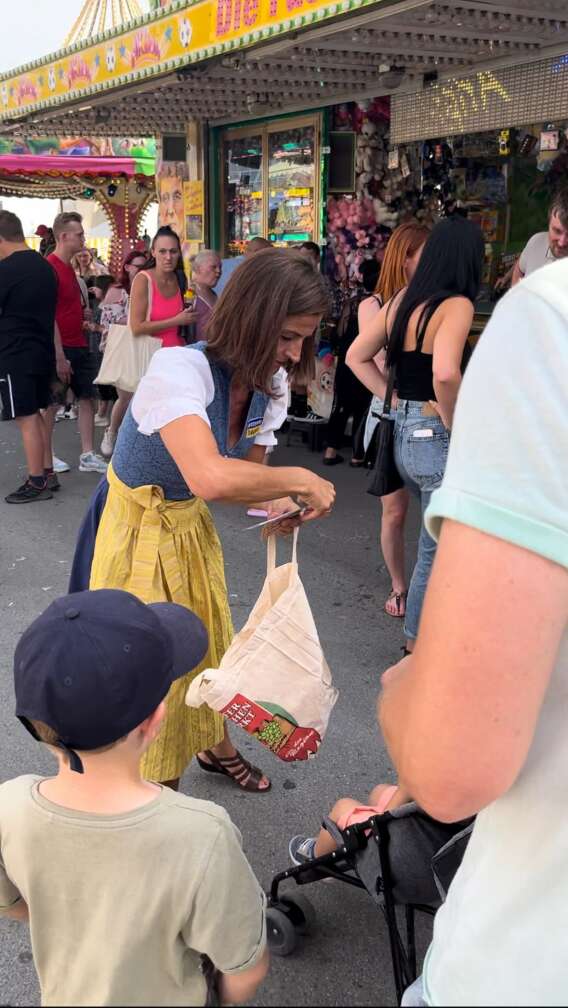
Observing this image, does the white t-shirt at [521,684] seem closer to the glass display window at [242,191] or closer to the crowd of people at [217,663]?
the crowd of people at [217,663]

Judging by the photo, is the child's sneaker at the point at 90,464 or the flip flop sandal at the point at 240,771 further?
the child's sneaker at the point at 90,464

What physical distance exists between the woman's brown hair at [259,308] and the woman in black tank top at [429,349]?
1245 millimetres

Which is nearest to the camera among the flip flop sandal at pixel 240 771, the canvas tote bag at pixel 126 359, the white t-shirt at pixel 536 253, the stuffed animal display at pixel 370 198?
the flip flop sandal at pixel 240 771

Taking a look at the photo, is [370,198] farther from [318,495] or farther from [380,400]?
[318,495]

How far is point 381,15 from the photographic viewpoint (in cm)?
464

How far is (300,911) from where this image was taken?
2193mm

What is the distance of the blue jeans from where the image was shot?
3.46 meters

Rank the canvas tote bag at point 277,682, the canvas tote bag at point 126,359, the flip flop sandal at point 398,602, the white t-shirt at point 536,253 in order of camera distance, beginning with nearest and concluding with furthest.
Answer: the canvas tote bag at point 277,682
the flip flop sandal at point 398,602
the white t-shirt at point 536,253
the canvas tote bag at point 126,359

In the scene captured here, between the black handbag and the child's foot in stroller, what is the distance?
5.88 feet

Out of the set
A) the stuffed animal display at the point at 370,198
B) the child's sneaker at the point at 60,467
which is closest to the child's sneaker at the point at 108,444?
the child's sneaker at the point at 60,467

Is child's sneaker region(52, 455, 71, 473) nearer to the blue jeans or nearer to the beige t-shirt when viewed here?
the blue jeans

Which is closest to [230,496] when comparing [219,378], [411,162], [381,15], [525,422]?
[219,378]

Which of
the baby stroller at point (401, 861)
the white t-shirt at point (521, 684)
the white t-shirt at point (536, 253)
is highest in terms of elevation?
the white t-shirt at point (536, 253)

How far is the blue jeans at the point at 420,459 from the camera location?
11.4 feet
